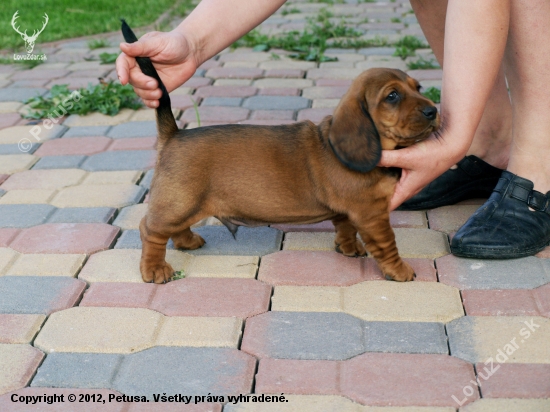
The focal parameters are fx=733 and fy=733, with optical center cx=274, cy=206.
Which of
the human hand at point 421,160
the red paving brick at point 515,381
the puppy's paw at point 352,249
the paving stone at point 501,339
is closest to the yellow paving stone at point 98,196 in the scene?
the puppy's paw at point 352,249

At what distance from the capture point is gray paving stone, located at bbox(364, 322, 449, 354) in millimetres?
2510

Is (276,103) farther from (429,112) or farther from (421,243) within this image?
(429,112)

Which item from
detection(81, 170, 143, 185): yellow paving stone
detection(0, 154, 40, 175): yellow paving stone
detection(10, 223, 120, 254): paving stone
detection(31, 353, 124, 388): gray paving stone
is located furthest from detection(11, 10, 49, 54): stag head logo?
detection(31, 353, 124, 388): gray paving stone

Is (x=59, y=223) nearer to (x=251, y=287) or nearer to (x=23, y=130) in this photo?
(x=251, y=287)

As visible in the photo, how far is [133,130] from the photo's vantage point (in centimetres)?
465

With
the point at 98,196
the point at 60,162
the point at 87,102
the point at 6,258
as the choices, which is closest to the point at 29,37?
the point at 87,102

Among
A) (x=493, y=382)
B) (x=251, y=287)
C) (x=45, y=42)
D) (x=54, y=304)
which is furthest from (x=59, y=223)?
(x=45, y=42)

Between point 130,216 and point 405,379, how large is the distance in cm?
176

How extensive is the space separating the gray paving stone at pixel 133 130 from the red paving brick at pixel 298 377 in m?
2.48

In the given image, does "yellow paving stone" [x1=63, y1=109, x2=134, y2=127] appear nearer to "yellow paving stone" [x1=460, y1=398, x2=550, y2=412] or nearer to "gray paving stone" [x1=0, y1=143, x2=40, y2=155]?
"gray paving stone" [x1=0, y1=143, x2=40, y2=155]

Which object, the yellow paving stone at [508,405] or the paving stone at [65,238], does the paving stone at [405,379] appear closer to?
the yellow paving stone at [508,405]

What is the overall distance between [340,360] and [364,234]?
2.28ft

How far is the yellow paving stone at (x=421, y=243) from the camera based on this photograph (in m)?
3.21

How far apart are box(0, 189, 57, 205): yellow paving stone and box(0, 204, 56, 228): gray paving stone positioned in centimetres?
5
